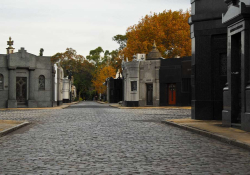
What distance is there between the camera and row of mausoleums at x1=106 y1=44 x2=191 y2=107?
45312mm

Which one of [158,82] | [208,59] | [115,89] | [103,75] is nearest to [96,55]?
[103,75]

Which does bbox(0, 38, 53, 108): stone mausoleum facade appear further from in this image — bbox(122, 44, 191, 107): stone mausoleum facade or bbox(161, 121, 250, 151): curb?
bbox(161, 121, 250, 151): curb

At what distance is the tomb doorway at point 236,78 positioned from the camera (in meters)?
15.2

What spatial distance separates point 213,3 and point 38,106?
29.6 m

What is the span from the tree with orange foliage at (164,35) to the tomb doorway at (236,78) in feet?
145

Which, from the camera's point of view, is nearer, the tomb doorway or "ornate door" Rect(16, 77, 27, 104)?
the tomb doorway

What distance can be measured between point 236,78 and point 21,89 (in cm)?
3318

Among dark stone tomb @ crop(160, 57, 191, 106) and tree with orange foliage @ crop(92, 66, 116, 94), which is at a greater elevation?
tree with orange foliage @ crop(92, 66, 116, 94)

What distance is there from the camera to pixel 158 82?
156 feet

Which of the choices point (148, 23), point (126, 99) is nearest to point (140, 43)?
point (148, 23)

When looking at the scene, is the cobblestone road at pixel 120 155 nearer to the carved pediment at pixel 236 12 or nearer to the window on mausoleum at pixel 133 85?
the carved pediment at pixel 236 12

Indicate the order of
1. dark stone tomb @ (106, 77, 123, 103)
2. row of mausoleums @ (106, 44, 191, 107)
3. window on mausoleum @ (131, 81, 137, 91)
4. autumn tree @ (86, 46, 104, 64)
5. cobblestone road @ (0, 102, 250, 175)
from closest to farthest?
cobblestone road @ (0, 102, 250, 175), row of mausoleums @ (106, 44, 191, 107), window on mausoleum @ (131, 81, 137, 91), dark stone tomb @ (106, 77, 123, 103), autumn tree @ (86, 46, 104, 64)

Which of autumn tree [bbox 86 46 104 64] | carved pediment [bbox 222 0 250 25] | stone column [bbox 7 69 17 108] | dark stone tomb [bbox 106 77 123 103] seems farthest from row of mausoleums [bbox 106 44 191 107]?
autumn tree [bbox 86 46 104 64]

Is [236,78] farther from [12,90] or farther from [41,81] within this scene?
[41,81]
